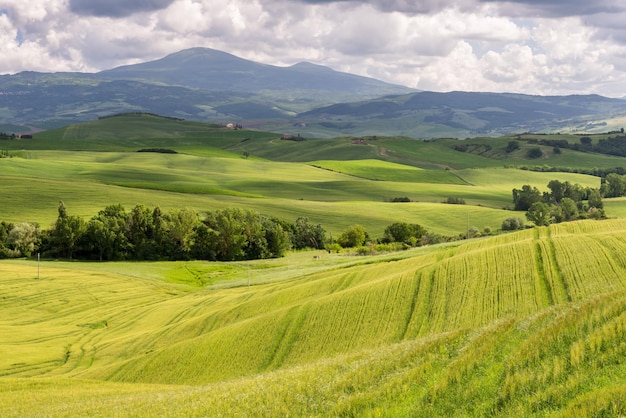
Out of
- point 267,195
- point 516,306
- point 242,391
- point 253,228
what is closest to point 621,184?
point 267,195

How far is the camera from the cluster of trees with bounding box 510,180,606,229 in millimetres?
131750

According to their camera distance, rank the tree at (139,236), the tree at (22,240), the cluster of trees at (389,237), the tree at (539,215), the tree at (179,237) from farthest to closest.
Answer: the tree at (539,215), the cluster of trees at (389,237), the tree at (179,237), the tree at (139,236), the tree at (22,240)

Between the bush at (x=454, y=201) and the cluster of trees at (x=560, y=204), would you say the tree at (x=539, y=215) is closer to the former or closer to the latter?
the cluster of trees at (x=560, y=204)

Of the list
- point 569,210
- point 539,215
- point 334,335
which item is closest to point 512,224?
point 539,215

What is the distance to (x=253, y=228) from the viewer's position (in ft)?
395

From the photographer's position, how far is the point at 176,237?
115438 mm

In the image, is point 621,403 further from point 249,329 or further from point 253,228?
point 253,228

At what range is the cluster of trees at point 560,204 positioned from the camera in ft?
432

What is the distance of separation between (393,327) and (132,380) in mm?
19179

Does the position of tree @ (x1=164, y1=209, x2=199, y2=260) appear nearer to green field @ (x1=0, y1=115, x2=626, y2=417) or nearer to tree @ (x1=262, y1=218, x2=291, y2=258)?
green field @ (x1=0, y1=115, x2=626, y2=417)

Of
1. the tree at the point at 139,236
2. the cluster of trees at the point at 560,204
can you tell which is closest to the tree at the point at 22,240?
the tree at the point at 139,236

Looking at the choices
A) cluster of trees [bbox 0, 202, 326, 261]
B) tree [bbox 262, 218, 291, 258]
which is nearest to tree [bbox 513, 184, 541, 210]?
cluster of trees [bbox 0, 202, 326, 261]

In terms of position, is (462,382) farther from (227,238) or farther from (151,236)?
(151,236)

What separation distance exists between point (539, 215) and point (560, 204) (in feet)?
120
